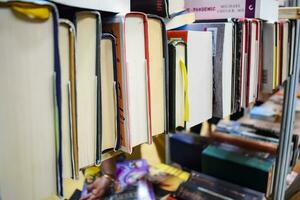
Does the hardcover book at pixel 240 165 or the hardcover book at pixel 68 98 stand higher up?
the hardcover book at pixel 68 98

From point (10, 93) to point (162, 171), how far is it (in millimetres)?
1032

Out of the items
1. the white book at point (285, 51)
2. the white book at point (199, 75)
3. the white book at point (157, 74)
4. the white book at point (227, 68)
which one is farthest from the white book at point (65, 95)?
the white book at point (285, 51)

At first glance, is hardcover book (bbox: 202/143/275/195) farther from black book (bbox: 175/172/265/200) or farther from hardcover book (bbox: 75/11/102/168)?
hardcover book (bbox: 75/11/102/168)

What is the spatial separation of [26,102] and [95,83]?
113 mm

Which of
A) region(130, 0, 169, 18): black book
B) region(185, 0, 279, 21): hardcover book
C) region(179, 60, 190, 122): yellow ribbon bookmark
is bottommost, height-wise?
region(179, 60, 190, 122): yellow ribbon bookmark

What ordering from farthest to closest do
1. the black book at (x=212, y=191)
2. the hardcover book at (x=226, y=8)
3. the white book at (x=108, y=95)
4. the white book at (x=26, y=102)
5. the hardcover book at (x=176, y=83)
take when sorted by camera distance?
1. the black book at (x=212, y=191)
2. the hardcover book at (x=226, y=8)
3. the hardcover book at (x=176, y=83)
4. the white book at (x=108, y=95)
5. the white book at (x=26, y=102)

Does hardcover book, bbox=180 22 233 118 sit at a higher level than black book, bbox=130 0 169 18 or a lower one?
lower

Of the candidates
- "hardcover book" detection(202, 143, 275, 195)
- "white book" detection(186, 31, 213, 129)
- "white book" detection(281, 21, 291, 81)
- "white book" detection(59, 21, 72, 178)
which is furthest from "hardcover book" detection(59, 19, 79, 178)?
"hardcover book" detection(202, 143, 275, 195)

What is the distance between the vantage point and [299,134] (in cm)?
123

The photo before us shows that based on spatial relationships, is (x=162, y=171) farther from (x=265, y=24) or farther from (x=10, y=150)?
(x=10, y=150)

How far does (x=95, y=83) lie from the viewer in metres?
0.44

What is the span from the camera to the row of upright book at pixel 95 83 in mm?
344

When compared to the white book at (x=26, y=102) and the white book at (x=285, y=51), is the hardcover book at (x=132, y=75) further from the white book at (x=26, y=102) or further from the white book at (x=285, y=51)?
the white book at (x=285, y=51)

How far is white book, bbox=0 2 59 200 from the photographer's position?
33cm
